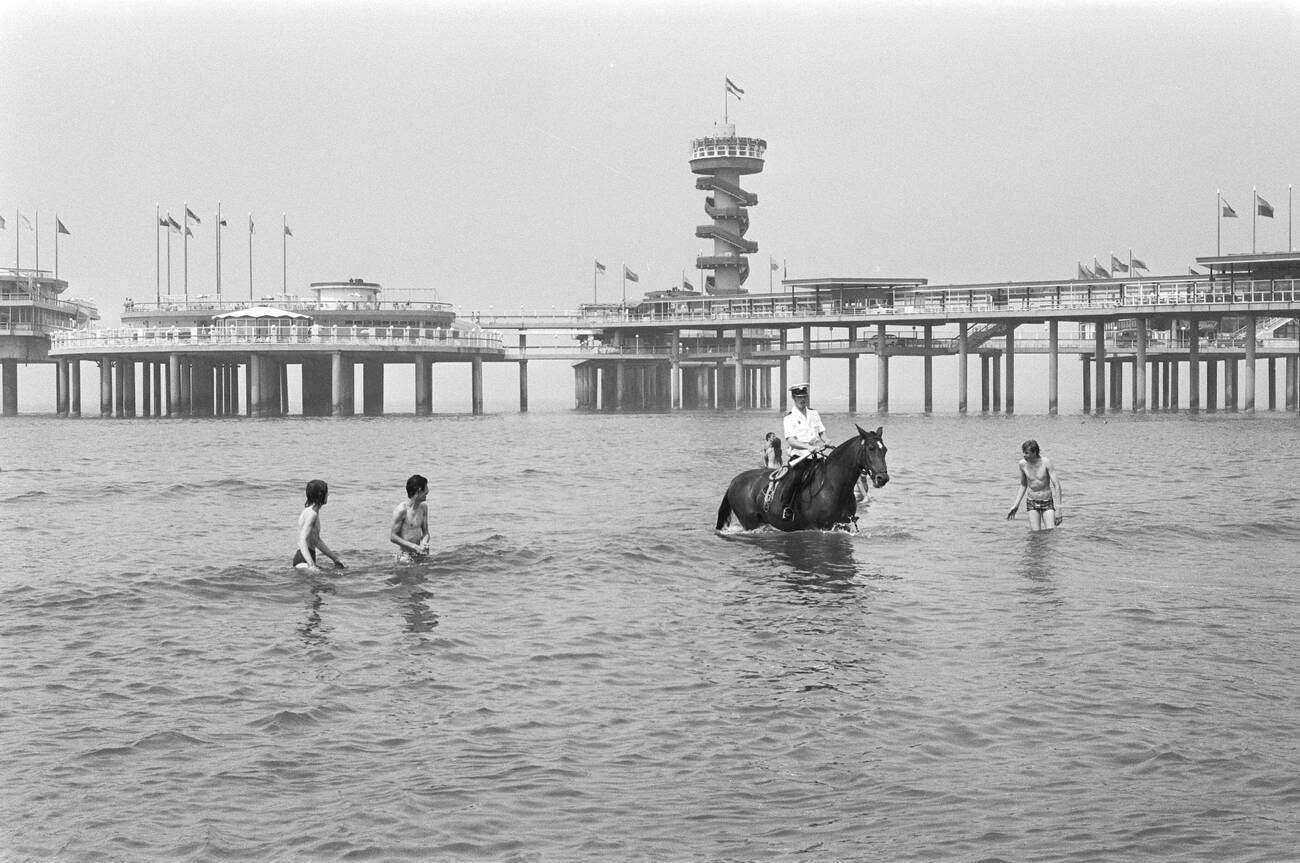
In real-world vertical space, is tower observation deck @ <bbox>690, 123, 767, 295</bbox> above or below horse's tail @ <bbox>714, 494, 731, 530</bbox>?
above

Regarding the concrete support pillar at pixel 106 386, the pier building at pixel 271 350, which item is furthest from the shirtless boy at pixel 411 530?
the concrete support pillar at pixel 106 386

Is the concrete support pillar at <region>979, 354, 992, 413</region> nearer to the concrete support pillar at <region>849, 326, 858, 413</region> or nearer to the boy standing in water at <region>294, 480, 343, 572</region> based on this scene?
the concrete support pillar at <region>849, 326, 858, 413</region>

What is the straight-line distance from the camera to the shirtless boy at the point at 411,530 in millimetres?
19812

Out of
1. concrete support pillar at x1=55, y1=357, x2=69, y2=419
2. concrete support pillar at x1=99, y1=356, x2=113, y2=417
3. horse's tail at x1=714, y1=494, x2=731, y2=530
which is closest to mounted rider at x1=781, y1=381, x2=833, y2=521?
horse's tail at x1=714, y1=494, x2=731, y2=530

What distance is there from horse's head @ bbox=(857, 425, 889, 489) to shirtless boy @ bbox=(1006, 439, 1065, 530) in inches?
119

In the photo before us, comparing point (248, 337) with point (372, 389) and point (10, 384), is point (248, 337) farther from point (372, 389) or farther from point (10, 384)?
point (10, 384)

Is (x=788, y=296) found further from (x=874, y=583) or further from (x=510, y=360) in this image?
(x=874, y=583)

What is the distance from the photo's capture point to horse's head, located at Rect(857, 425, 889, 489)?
20.3m

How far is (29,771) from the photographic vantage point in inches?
418

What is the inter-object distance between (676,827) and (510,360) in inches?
4347

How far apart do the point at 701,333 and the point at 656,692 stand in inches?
5054

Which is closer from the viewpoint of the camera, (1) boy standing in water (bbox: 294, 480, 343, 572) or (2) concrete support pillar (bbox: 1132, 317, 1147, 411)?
(1) boy standing in water (bbox: 294, 480, 343, 572)

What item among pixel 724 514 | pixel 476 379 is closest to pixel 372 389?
pixel 476 379

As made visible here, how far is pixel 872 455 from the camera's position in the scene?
20625 millimetres
